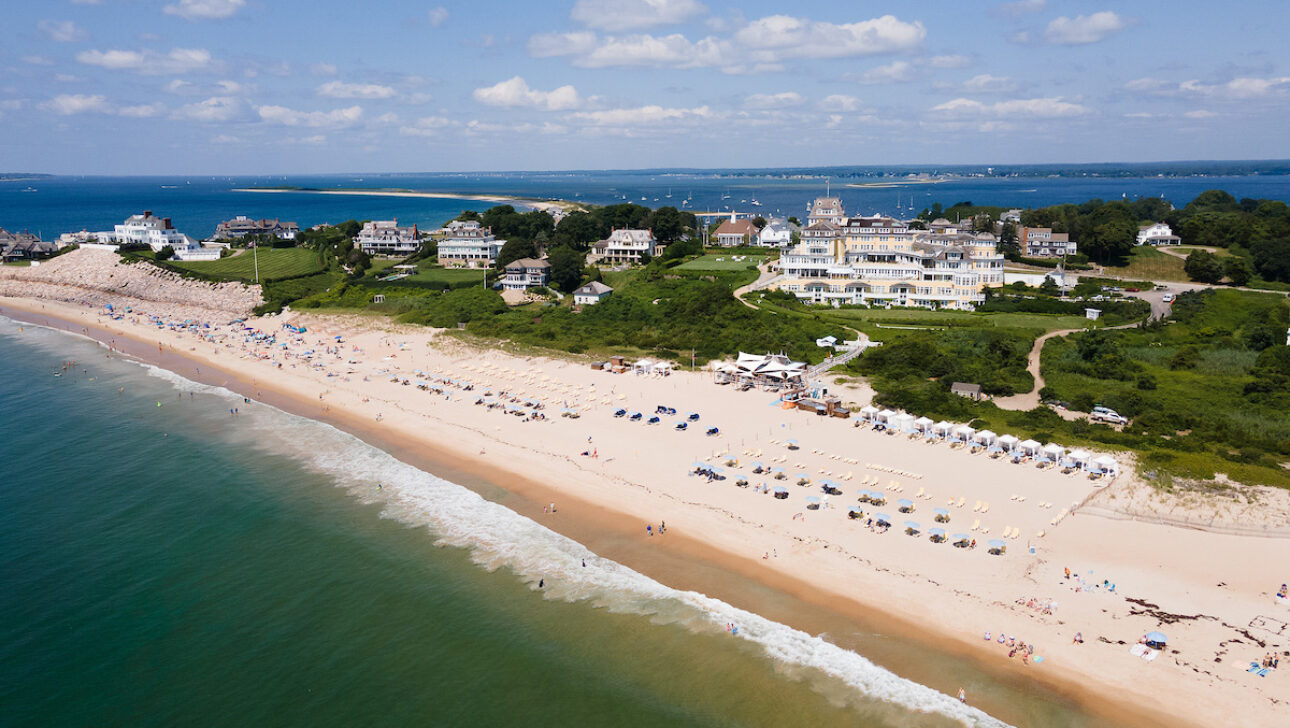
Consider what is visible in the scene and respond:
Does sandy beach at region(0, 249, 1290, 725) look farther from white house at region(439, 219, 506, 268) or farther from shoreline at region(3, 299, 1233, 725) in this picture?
white house at region(439, 219, 506, 268)

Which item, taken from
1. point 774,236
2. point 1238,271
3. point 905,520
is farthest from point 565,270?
point 1238,271

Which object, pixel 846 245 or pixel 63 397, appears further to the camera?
pixel 846 245

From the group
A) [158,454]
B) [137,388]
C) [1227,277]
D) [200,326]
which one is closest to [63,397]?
[137,388]

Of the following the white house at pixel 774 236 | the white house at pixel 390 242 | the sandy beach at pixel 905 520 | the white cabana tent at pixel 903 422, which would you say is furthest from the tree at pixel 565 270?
the white cabana tent at pixel 903 422

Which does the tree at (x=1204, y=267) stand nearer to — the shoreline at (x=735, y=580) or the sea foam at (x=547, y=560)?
the shoreline at (x=735, y=580)

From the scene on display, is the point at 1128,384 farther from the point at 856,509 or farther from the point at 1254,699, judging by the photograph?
the point at 1254,699

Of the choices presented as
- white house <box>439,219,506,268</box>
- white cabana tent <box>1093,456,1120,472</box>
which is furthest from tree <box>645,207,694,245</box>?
white cabana tent <box>1093,456,1120,472</box>
